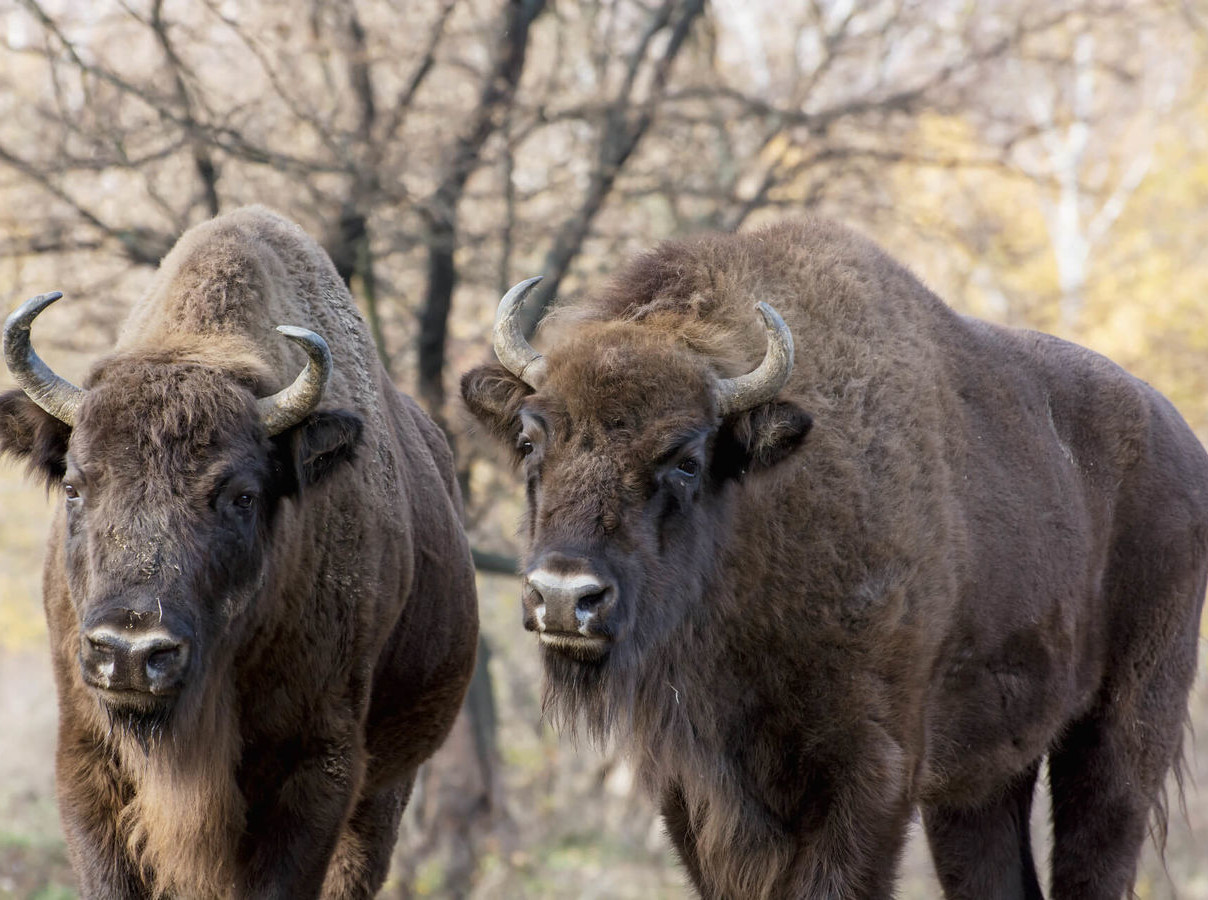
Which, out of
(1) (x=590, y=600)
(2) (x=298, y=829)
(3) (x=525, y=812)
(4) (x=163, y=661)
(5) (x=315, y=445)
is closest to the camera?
(4) (x=163, y=661)

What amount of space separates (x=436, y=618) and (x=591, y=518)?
2363mm

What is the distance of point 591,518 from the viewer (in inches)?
193

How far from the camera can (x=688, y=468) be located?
5215 millimetres

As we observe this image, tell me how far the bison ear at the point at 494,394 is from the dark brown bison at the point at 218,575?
47cm

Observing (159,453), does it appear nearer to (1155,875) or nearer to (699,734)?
(699,734)

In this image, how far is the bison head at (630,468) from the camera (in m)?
4.84

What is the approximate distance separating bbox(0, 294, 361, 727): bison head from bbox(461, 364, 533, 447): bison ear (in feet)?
1.71

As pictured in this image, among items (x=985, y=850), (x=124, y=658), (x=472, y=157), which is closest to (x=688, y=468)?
(x=124, y=658)

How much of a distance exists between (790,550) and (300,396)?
6.41ft

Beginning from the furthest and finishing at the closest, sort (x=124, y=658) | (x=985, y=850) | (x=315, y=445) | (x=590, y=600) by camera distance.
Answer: (x=985, y=850), (x=315, y=445), (x=590, y=600), (x=124, y=658)

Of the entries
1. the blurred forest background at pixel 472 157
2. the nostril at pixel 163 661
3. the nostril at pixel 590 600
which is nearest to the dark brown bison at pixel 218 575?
the nostril at pixel 163 661

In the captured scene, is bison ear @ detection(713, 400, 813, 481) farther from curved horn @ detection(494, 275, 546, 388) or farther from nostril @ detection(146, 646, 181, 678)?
nostril @ detection(146, 646, 181, 678)

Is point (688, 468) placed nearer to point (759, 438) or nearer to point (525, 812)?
point (759, 438)

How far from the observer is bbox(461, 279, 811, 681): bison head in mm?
4844
